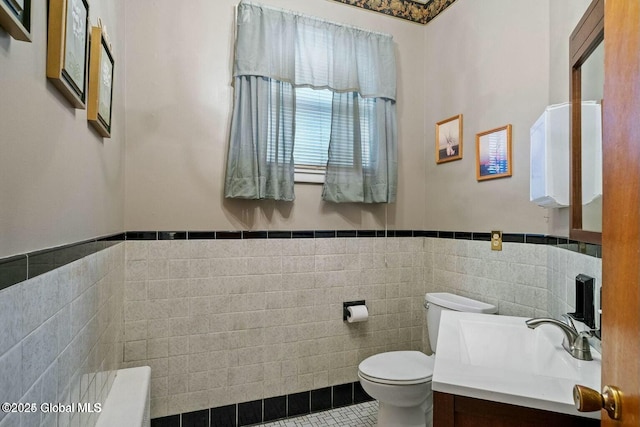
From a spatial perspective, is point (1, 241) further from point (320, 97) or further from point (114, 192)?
point (320, 97)

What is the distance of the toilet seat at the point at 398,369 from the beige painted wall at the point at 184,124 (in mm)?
941

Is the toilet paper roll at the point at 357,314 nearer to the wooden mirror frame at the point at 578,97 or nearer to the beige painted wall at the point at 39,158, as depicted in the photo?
the wooden mirror frame at the point at 578,97

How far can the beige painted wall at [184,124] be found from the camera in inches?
78.9

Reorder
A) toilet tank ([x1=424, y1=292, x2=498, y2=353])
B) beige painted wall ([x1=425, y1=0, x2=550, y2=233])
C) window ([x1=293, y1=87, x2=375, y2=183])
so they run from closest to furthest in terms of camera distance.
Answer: beige painted wall ([x1=425, y1=0, x2=550, y2=233]) < toilet tank ([x1=424, y1=292, x2=498, y2=353]) < window ([x1=293, y1=87, x2=375, y2=183])

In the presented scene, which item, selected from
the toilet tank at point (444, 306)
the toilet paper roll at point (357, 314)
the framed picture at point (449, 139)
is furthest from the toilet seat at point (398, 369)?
the framed picture at point (449, 139)

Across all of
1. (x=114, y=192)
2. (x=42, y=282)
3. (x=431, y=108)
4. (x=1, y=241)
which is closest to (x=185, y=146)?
(x=114, y=192)

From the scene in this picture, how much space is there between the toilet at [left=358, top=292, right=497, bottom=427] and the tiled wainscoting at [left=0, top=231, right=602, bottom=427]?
1.34 feet

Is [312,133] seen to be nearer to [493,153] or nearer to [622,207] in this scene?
[493,153]

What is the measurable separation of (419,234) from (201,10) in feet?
6.99

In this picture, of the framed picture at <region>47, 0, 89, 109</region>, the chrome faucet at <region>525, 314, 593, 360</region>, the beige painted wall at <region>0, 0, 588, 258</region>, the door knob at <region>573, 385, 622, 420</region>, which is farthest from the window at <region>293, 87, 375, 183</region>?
the door knob at <region>573, 385, 622, 420</region>

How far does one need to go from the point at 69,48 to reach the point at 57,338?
0.70 meters

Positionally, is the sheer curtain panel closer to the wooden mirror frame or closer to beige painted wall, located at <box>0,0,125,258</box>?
beige painted wall, located at <box>0,0,125,258</box>

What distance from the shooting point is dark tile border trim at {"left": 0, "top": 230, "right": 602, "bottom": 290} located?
61cm

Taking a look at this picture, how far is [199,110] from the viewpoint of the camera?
2125 millimetres
